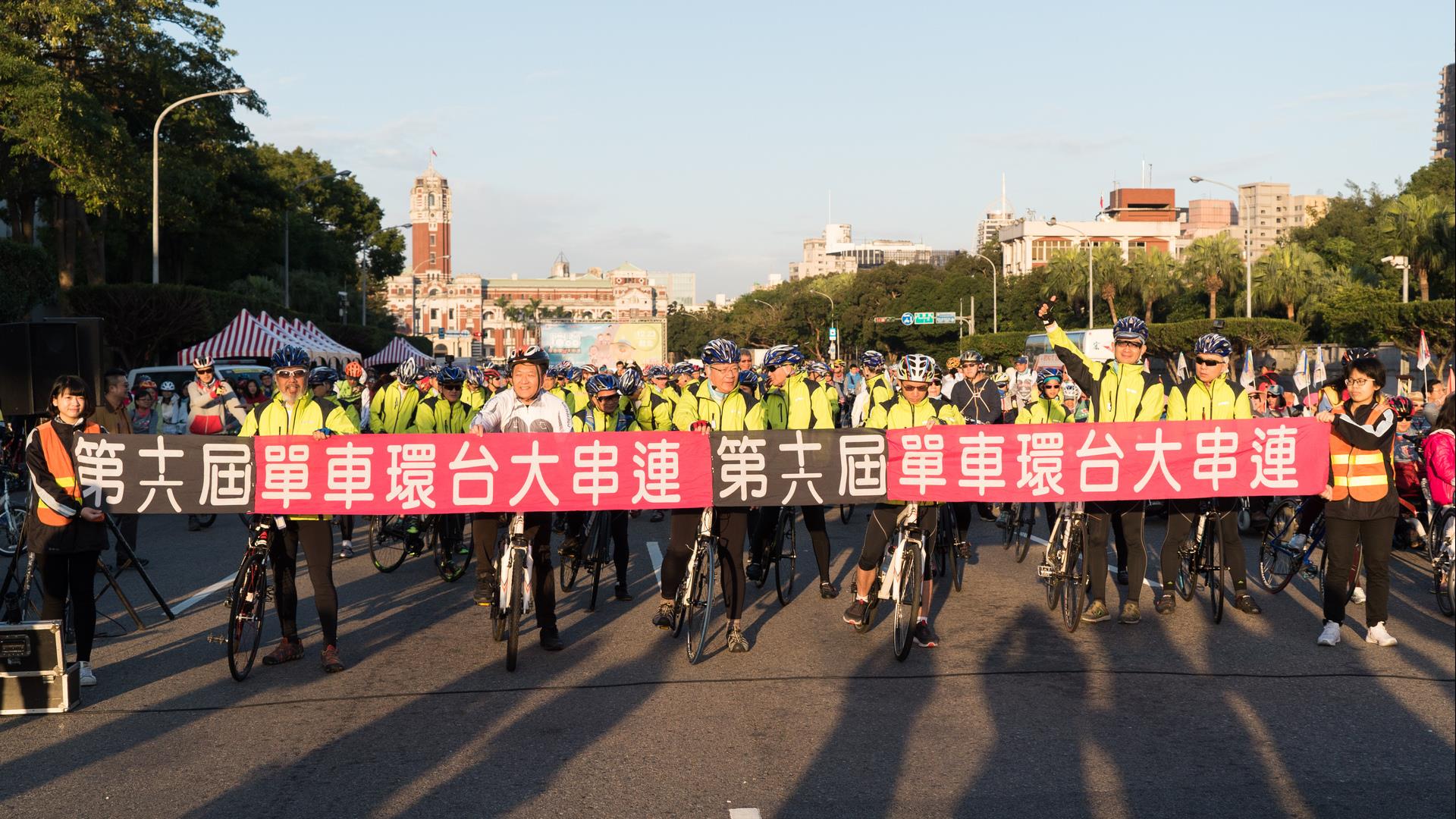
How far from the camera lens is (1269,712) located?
6926 millimetres

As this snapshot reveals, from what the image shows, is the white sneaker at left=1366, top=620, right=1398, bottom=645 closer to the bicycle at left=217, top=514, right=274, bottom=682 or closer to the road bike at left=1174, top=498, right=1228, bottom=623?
the road bike at left=1174, top=498, right=1228, bottom=623

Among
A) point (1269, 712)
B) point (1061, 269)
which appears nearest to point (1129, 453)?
point (1269, 712)

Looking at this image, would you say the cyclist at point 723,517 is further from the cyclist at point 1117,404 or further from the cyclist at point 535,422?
the cyclist at point 1117,404

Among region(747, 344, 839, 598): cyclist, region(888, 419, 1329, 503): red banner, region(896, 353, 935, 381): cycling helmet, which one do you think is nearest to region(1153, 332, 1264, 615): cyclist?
region(888, 419, 1329, 503): red banner

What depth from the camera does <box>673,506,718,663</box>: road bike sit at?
8.34 metres

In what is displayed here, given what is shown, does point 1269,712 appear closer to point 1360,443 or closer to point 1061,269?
point 1360,443

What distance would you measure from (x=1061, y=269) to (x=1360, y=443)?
7624 cm

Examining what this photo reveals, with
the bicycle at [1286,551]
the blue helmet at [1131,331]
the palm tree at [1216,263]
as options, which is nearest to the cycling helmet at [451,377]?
the blue helmet at [1131,331]

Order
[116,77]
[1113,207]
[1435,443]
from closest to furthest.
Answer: [1435,443]
[116,77]
[1113,207]

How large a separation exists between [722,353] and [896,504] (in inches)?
63.5

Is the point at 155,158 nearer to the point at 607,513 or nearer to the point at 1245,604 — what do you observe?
the point at 607,513

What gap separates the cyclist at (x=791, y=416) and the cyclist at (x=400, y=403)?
11.7 feet

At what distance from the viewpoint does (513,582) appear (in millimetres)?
8188

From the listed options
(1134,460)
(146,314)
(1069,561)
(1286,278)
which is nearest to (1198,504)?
(1134,460)
